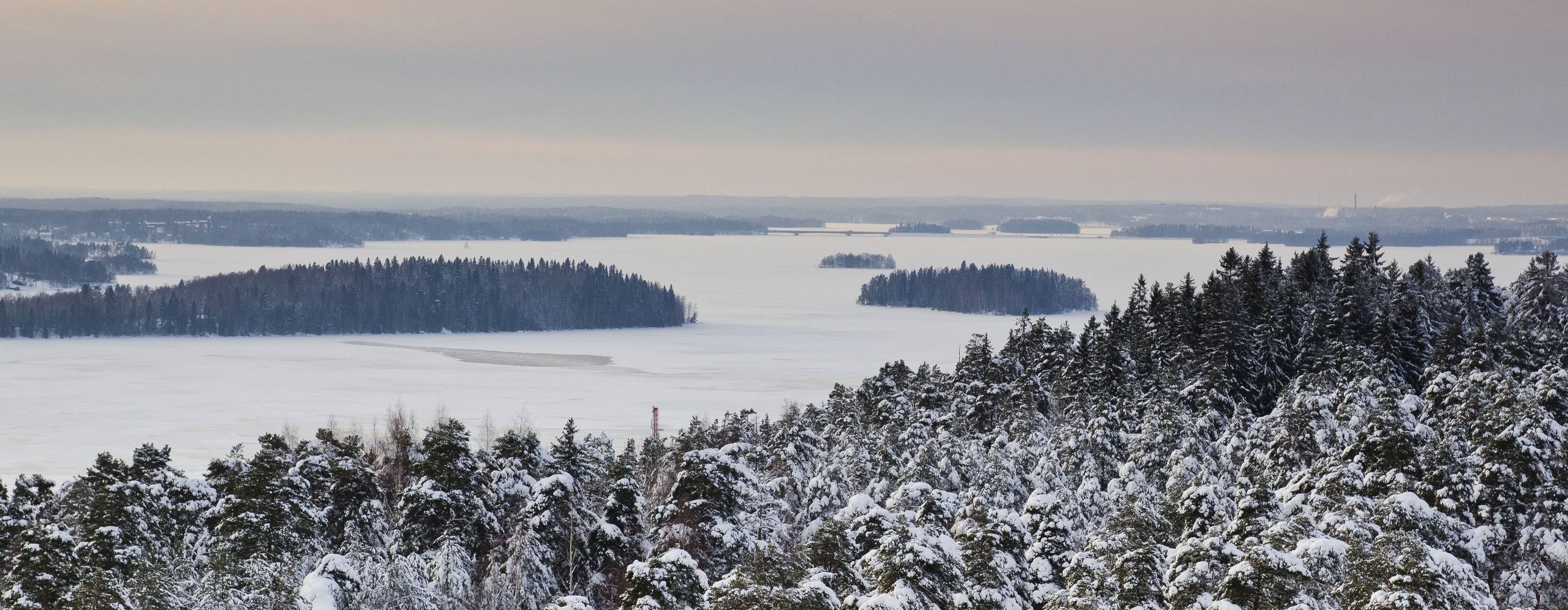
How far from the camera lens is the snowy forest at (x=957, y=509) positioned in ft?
65.8

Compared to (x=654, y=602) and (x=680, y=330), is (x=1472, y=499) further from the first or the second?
(x=680, y=330)

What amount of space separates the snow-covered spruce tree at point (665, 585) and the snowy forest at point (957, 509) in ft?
0.17

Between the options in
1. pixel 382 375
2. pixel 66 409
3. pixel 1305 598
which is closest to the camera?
pixel 1305 598

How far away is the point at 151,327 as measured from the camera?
586 ft

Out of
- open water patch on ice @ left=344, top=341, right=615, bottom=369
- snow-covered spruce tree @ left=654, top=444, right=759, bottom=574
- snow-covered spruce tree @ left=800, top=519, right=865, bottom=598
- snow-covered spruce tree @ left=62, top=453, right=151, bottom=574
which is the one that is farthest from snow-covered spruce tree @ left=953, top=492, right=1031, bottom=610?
open water patch on ice @ left=344, top=341, right=615, bottom=369

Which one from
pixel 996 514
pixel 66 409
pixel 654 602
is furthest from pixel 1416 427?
pixel 66 409

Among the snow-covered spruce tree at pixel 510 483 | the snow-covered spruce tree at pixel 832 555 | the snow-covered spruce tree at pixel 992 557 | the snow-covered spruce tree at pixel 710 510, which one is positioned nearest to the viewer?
the snow-covered spruce tree at pixel 832 555

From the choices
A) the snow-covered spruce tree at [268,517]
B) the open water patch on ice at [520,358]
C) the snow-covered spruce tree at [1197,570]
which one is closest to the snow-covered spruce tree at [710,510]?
the snow-covered spruce tree at [268,517]

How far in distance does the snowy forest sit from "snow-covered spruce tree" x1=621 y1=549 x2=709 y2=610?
0.05 meters

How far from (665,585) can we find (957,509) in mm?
12356

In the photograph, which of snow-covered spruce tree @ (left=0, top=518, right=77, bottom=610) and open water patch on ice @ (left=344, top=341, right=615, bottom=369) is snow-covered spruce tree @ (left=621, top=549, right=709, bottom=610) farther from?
open water patch on ice @ (left=344, top=341, right=615, bottom=369)

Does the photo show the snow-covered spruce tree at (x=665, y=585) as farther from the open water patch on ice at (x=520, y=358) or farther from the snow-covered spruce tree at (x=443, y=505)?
the open water patch on ice at (x=520, y=358)

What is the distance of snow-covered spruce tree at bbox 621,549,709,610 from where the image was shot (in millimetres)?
20641

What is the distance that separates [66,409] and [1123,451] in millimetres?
68724
